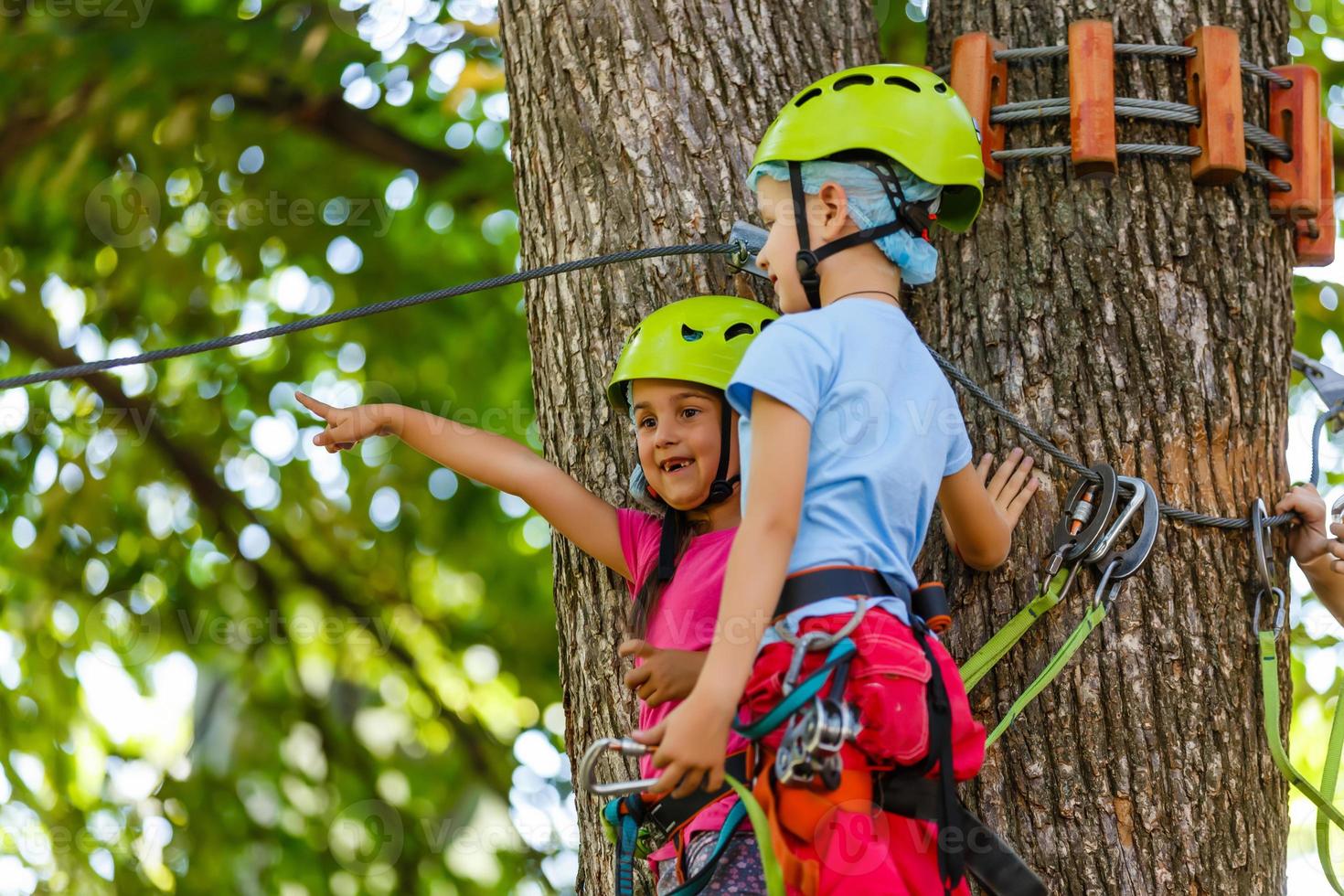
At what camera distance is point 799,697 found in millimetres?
2215

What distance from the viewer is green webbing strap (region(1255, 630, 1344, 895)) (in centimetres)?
293

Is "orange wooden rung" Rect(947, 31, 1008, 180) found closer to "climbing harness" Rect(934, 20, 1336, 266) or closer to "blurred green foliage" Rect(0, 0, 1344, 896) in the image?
"climbing harness" Rect(934, 20, 1336, 266)

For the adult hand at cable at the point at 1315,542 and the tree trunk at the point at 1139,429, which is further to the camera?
the adult hand at cable at the point at 1315,542

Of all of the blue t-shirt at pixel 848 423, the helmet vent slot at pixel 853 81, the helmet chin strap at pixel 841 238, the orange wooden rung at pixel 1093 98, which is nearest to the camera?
the blue t-shirt at pixel 848 423

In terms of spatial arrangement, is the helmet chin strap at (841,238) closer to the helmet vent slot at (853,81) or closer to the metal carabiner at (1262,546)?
the helmet vent slot at (853,81)

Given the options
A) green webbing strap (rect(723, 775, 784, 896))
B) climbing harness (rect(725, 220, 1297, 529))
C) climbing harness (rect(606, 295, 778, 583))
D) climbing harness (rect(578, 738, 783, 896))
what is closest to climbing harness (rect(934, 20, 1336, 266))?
climbing harness (rect(725, 220, 1297, 529))

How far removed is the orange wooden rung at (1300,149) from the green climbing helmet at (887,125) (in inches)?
→ 39.7

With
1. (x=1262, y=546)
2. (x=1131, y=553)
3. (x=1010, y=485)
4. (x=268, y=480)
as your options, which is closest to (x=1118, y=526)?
(x=1131, y=553)

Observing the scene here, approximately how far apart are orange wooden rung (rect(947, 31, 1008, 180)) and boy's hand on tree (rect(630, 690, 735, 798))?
1.60 metres

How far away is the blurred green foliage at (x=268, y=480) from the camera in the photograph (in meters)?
6.37

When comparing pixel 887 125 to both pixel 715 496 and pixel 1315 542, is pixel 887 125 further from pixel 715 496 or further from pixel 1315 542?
pixel 1315 542

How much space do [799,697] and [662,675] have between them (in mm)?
281

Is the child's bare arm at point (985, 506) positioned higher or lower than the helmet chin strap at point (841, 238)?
lower

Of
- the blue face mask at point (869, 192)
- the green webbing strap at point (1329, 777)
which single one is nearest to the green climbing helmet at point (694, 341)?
the blue face mask at point (869, 192)
